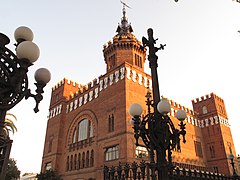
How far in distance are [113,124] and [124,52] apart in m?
7.79

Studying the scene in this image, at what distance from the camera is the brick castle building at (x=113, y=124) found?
1955 centimetres

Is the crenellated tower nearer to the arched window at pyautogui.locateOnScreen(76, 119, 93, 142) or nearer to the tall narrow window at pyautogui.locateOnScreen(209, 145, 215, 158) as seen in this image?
the tall narrow window at pyautogui.locateOnScreen(209, 145, 215, 158)

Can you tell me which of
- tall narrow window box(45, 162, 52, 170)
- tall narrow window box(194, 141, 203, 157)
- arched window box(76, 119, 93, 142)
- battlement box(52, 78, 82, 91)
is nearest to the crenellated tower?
tall narrow window box(194, 141, 203, 157)

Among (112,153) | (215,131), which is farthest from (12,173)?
(215,131)

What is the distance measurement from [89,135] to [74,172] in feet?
12.7

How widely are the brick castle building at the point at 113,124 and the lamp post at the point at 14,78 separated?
14599 millimetres

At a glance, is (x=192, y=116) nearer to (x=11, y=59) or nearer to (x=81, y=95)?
(x=81, y=95)

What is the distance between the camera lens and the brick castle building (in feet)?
64.1

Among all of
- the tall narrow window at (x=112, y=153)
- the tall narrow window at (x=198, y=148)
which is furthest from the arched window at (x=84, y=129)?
the tall narrow window at (x=198, y=148)

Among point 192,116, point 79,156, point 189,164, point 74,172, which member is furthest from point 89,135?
point 192,116

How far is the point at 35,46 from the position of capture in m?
3.79

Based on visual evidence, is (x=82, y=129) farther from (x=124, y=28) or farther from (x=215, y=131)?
(x=215, y=131)

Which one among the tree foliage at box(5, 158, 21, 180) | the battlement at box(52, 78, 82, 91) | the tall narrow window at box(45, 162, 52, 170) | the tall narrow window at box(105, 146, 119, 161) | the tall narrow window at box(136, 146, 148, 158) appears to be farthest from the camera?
the battlement at box(52, 78, 82, 91)

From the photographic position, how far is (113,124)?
2012 cm
